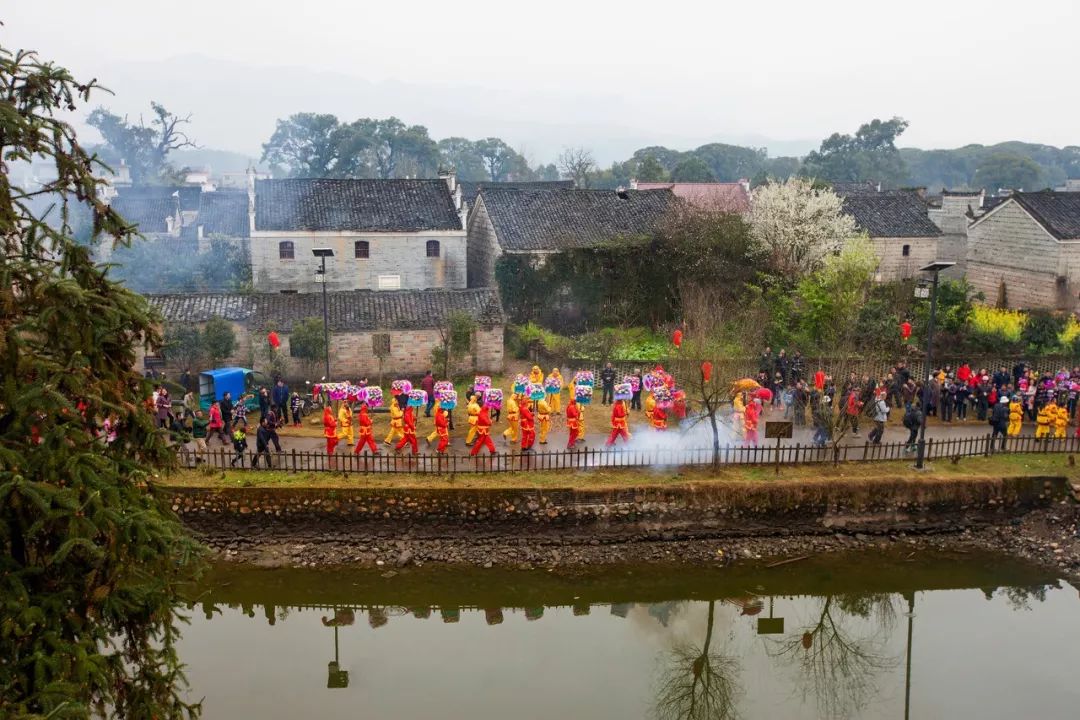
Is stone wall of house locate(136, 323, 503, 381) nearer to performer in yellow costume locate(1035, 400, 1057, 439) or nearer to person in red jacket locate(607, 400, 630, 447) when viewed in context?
person in red jacket locate(607, 400, 630, 447)

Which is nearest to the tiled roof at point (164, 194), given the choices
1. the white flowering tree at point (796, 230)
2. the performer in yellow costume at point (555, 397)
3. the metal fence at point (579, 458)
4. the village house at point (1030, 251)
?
the white flowering tree at point (796, 230)

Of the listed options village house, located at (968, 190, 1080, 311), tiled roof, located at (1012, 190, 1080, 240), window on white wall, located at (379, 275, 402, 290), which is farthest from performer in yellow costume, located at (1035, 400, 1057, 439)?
window on white wall, located at (379, 275, 402, 290)

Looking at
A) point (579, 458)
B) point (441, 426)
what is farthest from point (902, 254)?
point (441, 426)

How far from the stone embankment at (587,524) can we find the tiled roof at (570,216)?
15.5 metres

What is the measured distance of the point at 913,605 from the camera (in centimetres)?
1733

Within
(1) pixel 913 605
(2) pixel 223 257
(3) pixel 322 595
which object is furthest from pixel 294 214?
(1) pixel 913 605

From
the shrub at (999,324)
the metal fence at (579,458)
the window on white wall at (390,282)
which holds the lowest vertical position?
the metal fence at (579,458)

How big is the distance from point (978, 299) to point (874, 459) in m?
19.7

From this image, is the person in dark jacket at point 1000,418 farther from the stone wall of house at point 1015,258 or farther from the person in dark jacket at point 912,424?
the stone wall of house at point 1015,258

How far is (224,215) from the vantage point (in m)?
39.2

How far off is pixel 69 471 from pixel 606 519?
41.6 ft

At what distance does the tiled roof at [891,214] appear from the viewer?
38.4m

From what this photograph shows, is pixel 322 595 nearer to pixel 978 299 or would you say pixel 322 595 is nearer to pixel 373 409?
pixel 373 409

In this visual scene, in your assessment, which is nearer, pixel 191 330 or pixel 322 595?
pixel 322 595
